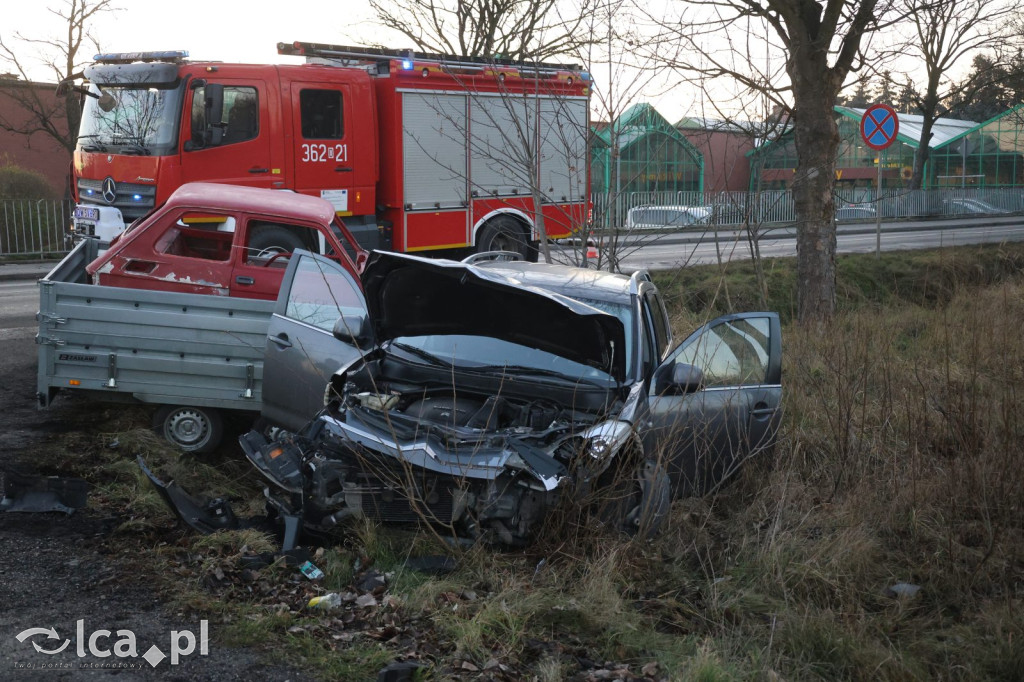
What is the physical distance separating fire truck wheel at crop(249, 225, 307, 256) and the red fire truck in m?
2.72

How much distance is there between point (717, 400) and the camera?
19.4ft

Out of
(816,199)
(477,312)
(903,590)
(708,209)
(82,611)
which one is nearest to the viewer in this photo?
(82,611)

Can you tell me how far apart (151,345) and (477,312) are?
256cm

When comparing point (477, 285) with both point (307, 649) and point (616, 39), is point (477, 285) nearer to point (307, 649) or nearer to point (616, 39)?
point (307, 649)

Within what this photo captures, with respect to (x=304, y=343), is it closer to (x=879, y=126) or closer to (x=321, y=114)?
(x=321, y=114)

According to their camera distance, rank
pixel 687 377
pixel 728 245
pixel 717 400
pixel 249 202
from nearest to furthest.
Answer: pixel 687 377
pixel 717 400
pixel 249 202
pixel 728 245

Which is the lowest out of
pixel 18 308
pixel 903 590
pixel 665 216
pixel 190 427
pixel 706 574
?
pixel 903 590

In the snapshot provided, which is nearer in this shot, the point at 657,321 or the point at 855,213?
the point at 657,321

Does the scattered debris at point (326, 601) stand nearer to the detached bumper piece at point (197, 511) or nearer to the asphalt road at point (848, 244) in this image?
the detached bumper piece at point (197, 511)

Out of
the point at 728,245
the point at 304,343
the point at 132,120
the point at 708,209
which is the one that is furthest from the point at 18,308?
A: the point at 728,245

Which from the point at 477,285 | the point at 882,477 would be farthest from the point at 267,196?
the point at 882,477

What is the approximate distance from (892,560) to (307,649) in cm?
336

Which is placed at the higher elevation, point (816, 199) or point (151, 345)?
point (816, 199)

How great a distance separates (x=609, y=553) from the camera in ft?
16.4
